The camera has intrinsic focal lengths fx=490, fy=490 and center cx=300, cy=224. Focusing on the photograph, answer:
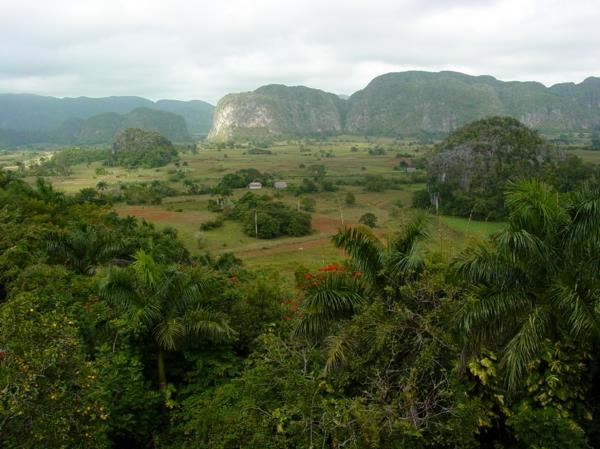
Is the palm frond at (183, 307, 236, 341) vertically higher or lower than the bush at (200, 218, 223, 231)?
higher

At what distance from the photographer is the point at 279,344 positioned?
7.26m

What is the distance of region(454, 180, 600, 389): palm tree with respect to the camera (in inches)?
223

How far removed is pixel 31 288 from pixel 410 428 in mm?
9240

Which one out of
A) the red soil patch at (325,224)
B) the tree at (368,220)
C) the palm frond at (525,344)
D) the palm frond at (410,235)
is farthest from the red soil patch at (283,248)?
the palm frond at (525,344)

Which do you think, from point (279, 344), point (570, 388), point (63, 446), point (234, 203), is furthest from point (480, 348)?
point (234, 203)

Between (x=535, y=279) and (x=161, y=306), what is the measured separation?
226 inches

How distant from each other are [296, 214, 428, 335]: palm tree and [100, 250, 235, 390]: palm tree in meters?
1.67

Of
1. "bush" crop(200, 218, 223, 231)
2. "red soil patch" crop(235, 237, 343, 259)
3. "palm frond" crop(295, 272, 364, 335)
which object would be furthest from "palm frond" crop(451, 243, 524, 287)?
"bush" crop(200, 218, 223, 231)

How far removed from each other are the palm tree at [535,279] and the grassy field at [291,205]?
2.15 meters

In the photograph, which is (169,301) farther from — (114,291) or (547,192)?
(547,192)

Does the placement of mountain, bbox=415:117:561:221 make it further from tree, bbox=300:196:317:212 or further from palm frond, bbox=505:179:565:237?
palm frond, bbox=505:179:565:237

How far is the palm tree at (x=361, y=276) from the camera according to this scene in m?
7.57

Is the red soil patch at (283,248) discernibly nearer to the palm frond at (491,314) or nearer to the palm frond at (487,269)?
the palm frond at (487,269)

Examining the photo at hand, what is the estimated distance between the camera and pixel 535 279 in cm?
621
